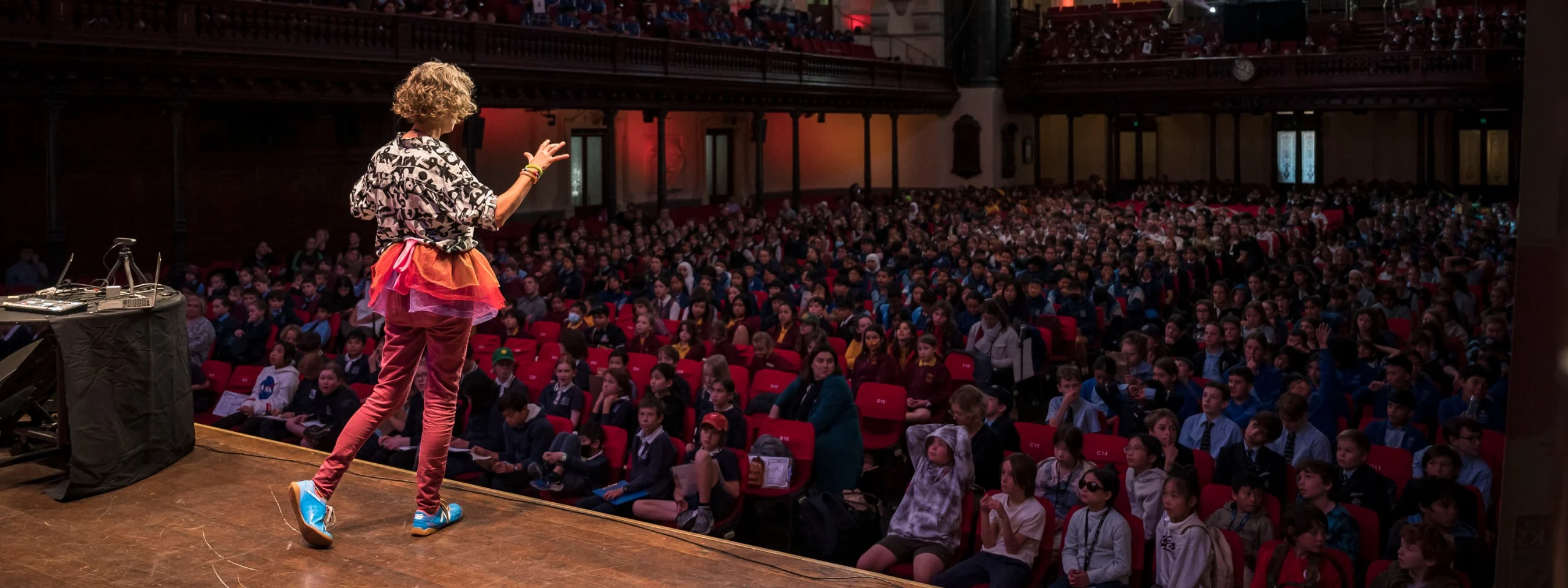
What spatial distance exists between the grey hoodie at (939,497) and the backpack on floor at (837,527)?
0.28 m

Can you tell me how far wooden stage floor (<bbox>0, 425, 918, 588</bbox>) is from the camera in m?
3.75

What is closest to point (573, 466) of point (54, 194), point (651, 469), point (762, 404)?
point (651, 469)

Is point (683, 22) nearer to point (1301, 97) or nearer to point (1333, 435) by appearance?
point (1301, 97)

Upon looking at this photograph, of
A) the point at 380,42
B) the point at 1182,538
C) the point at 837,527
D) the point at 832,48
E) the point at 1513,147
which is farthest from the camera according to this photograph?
the point at 1513,147

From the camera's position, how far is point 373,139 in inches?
790

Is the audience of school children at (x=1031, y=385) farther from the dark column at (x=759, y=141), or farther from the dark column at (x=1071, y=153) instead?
the dark column at (x=1071, y=153)

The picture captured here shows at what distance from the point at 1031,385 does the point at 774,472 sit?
4.28 meters

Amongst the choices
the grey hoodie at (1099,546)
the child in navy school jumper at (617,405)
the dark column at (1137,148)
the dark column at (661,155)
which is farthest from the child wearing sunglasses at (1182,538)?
the dark column at (1137,148)

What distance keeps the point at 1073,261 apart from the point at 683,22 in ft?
37.9

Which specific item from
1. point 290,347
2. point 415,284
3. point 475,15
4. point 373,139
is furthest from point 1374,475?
point 373,139

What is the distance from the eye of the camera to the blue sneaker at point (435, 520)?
13.6ft

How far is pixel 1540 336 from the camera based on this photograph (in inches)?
58.8

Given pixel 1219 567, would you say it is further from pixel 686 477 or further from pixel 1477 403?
pixel 1477 403

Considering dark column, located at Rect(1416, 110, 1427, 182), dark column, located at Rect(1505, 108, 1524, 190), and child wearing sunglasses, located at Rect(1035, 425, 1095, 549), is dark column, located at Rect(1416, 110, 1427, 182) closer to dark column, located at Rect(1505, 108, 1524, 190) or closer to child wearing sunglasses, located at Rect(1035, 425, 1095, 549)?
dark column, located at Rect(1505, 108, 1524, 190)
